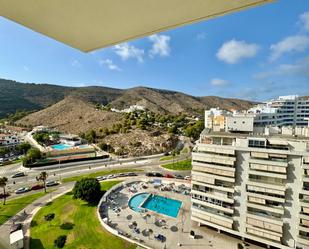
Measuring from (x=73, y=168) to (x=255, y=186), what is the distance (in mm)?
25004

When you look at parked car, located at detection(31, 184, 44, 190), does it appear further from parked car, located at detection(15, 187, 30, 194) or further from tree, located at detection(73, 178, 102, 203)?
tree, located at detection(73, 178, 102, 203)

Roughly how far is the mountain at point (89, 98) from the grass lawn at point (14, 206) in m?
59.6

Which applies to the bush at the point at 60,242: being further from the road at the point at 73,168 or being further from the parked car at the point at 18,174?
the parked car at the point at 18,174

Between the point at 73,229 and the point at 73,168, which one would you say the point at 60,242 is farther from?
the point at 73,168

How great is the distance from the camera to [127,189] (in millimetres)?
22391

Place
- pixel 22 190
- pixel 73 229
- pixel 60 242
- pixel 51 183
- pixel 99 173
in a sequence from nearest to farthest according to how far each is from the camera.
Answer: pixel 60 242, pixel 73 229, pixel 22 190, pixel 51 183, pixel 99 173

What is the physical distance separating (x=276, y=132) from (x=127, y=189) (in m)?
16.2

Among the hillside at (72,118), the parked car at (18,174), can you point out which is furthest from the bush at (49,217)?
the hillside at (72,118)

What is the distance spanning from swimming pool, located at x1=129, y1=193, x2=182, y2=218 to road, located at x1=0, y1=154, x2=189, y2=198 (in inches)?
302

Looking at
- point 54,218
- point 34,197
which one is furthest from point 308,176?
point 34,197

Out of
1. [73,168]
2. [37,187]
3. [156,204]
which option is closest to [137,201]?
[156,204]

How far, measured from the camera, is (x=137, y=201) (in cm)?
2016

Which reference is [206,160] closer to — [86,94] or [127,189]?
[127,189]

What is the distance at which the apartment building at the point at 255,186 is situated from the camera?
11.7m
